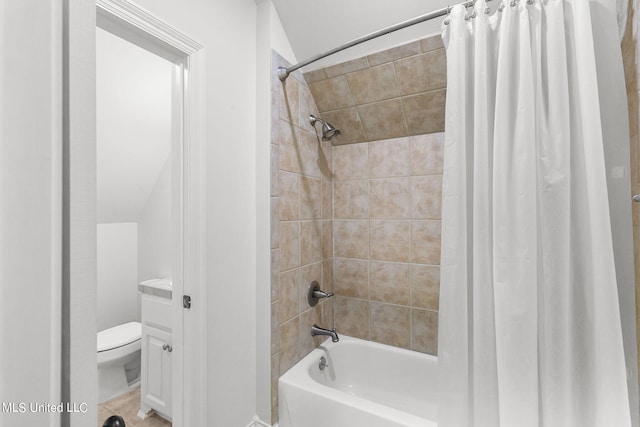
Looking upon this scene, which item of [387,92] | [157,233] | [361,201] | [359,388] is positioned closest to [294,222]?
[361,201]

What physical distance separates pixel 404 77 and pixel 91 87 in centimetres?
156

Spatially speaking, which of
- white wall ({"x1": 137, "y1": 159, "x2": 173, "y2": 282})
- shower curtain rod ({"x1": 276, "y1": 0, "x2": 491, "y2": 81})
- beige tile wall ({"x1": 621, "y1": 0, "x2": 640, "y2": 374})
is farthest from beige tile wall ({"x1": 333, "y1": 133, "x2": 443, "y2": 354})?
white wall ({"x1": 137, "y1": 159, "x2": 173, "y2": 282})

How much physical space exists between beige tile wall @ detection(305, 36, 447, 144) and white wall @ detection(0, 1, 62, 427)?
59.9 inches

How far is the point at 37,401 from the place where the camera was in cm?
25

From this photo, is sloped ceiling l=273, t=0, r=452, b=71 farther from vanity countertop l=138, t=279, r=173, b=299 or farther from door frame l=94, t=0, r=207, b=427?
vanity countertop l=138, t=279, r=173, b=299

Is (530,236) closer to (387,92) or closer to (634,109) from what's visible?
(634,109)

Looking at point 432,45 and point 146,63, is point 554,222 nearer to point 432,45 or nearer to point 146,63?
point 432,45

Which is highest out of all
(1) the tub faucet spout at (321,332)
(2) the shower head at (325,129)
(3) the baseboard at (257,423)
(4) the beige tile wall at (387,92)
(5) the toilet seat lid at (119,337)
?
(4) the beige tile wall at (387,92)

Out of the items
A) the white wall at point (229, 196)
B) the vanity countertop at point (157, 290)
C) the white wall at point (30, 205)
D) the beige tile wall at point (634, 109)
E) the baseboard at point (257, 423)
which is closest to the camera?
the white wall at point (30, 205)

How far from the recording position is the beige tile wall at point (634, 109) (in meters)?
0.88

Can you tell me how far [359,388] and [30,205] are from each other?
2049 mm

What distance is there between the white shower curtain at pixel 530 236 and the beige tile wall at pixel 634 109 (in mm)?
88

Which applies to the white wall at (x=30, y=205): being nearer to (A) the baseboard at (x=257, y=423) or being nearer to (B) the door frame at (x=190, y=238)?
(B) the door frame at (x=190, y=238)

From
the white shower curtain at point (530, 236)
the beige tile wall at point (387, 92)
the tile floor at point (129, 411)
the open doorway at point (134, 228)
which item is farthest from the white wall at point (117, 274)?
the white shower curtain at point (530, 236)
